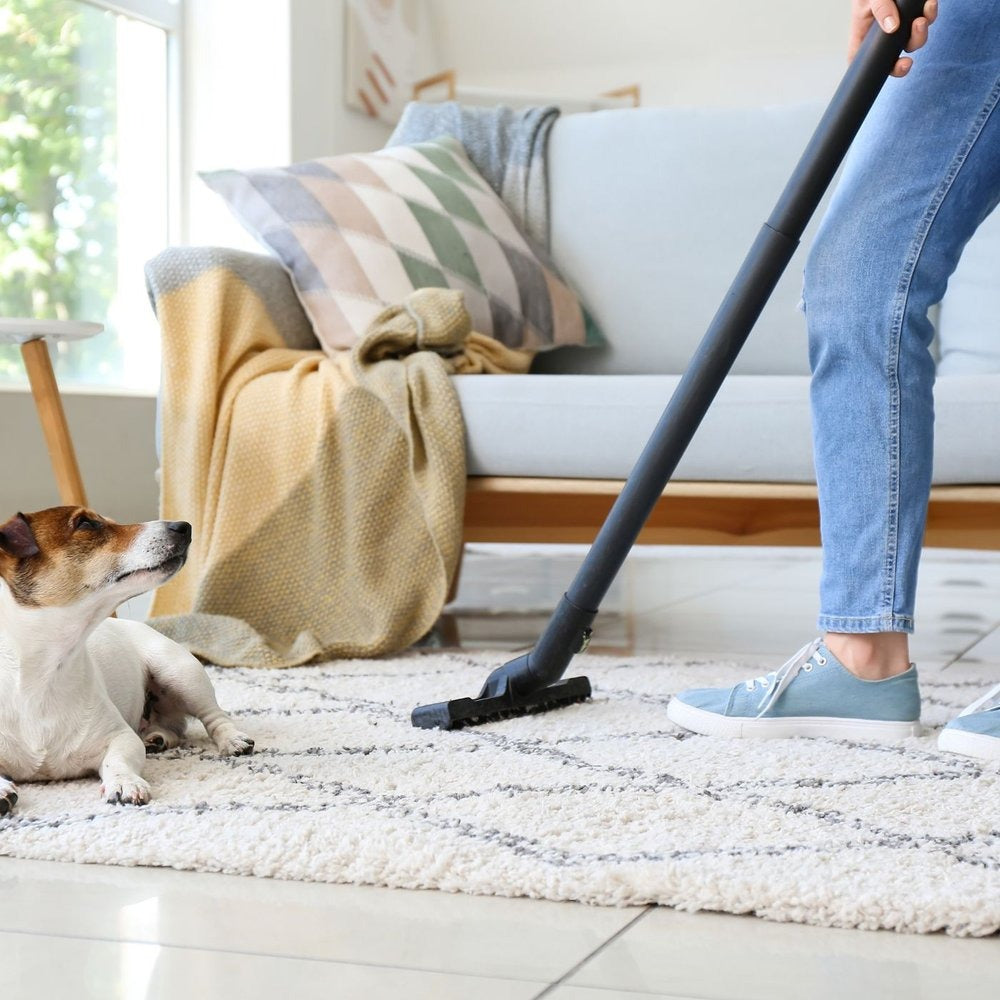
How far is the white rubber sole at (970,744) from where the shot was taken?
1.29 meters

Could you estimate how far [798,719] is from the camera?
4.65 feet

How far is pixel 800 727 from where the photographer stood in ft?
4.66

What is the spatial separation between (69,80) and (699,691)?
120 inches

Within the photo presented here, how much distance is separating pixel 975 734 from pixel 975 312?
1284 millimetres

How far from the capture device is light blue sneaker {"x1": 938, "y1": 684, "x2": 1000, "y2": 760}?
4.25 ft

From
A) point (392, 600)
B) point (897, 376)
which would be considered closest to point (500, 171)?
point (392, 600)

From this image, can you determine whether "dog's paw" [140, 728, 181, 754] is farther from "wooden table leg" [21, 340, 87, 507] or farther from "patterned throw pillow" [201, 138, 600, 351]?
"patterned throw pillow" [201, 138, 600, 351]

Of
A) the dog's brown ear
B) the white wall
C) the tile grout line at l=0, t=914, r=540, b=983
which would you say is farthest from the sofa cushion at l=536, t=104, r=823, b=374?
the white wall

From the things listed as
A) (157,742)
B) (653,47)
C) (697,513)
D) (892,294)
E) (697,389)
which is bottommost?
(157,742)

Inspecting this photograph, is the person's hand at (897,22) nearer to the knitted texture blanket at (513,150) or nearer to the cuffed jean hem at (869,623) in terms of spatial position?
the cuffed jean hem at (869,623)

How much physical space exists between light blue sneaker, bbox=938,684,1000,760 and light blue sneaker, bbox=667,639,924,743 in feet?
0.19

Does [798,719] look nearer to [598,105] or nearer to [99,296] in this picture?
[598,105]

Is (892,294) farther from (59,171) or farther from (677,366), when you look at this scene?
(59,171)

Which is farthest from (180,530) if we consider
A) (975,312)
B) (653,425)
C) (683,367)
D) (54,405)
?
(975,312)
